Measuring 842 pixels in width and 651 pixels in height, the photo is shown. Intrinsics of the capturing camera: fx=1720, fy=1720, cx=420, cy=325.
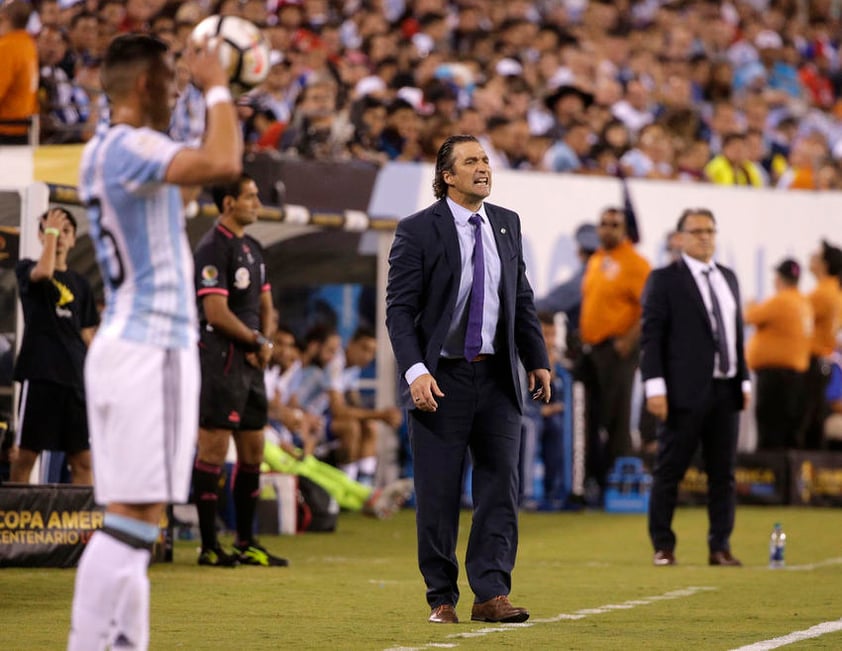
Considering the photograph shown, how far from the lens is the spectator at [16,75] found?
13.0 metres

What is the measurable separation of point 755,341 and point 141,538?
1297 cm

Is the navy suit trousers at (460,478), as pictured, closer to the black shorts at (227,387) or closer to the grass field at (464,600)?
the grass field at (464,600)

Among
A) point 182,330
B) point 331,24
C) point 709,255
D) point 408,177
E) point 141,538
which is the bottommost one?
point 141,538

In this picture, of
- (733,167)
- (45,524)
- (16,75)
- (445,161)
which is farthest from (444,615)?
(733,167)

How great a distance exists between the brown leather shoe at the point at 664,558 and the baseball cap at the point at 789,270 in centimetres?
669

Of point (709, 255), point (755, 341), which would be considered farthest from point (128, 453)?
point (755, 341)

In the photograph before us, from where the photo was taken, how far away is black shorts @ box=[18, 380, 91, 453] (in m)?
10.9

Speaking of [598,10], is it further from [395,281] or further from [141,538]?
[141,538]

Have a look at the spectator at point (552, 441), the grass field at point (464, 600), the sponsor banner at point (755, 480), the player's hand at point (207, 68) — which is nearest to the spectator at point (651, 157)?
the spectator at point (552, 441)

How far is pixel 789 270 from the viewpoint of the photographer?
55.1ft

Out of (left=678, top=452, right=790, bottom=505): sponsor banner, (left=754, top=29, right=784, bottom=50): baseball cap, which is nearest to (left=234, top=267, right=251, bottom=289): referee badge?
(left=678, top=452, right=790, bottom=505): sponsor banner

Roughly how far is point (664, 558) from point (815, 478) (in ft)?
21.7

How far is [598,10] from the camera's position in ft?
74.1

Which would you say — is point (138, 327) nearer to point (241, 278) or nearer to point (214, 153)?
point (214, 153)
